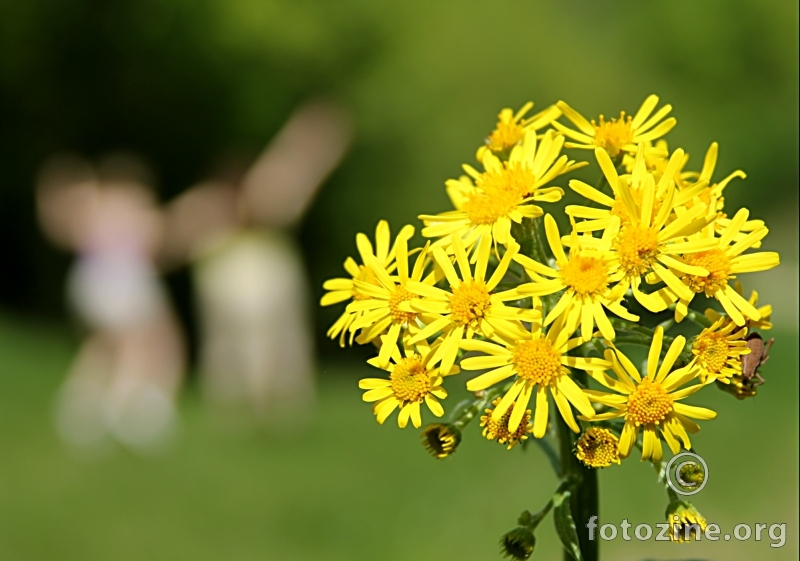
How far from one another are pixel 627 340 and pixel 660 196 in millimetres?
245

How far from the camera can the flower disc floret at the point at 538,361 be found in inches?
58.5

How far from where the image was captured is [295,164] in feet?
31.6

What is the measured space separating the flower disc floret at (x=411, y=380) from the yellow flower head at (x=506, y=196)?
0.22 meters

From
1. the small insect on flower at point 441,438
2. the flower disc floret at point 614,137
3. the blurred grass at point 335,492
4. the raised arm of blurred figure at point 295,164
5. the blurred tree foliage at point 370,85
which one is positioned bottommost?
the small insect on flower at point 441,438

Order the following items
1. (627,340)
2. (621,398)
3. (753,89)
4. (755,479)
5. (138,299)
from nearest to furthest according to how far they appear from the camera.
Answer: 1. (621,398)
2. (627,340)
3. (755,479)
4. (138,299)
5. (753,89)

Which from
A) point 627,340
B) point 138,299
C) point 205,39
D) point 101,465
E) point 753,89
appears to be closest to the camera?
point 627,340

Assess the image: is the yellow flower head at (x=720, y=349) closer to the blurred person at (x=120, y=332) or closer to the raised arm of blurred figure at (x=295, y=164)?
the blurred person at (x=120, y=332)

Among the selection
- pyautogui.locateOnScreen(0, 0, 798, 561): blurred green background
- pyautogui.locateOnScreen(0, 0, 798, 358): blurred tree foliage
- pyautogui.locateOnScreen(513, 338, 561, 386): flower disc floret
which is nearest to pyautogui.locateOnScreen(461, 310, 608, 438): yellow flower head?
pyautogui.locateOnScreen(513, 338, 561, 386): flower disc floret

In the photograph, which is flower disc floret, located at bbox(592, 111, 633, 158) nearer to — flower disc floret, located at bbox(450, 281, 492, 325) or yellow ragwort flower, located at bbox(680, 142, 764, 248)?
yellow ragwort flower, located at bbox(680, 142, 764, 248)

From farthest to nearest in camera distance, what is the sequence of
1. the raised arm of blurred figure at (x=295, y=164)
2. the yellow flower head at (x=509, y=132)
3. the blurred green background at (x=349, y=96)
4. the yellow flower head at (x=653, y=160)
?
the blurred green background at (x=349, y=96), the raised arm of blurred figure at (x=295, y=164), the yellow flower head at (x=509, y=132), the yellow flower head at (x=653, y=160)

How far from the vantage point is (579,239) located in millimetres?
1513

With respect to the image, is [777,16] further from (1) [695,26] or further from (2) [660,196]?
Result: (2) [660,196]

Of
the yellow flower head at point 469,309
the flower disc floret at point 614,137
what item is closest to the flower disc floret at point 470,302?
the yellow flower head at point 469,309

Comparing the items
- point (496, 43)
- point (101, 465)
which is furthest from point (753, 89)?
point (101, 465)
